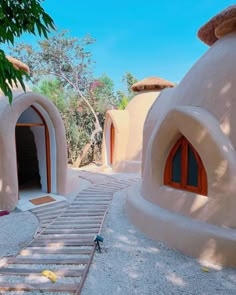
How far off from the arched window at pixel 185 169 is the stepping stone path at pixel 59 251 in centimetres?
236

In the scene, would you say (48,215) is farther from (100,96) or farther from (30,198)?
(100,96)

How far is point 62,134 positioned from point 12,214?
130 inches

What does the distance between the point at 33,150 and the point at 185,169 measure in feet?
28.1

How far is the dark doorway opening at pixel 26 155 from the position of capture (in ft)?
36.9

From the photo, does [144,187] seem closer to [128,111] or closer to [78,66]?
[128,111]

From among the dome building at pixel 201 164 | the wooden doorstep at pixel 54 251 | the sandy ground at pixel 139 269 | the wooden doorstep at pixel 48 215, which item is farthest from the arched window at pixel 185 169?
the wooden doorstep at pixel 48 215

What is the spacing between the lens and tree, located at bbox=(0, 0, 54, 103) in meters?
2.58

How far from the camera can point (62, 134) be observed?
877 centimetres

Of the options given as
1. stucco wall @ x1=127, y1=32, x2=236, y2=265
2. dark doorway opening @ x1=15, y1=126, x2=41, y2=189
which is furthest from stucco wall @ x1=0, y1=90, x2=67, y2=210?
stucco wall @ x1=127, y1=32, x2=236, y2=265

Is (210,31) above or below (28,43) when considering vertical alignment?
below

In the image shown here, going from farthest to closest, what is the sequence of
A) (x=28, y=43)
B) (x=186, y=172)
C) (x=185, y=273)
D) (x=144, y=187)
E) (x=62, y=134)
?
1. (x=28, y=43)
2. (x=62, y=134)
3. (x=144, y=187)
4. (x=186, y=172)
5. (x=185, y=273)

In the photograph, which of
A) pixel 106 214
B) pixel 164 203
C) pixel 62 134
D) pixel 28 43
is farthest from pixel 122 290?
pixel 28 43

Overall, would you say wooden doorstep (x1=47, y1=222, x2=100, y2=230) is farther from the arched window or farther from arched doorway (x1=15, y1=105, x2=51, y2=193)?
arched doorway (x1=15, y1=105, x2=51, y2=193)

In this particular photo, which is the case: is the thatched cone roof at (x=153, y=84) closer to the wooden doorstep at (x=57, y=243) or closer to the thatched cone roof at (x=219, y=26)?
the thatched cone roof at (x=219, y=26)
